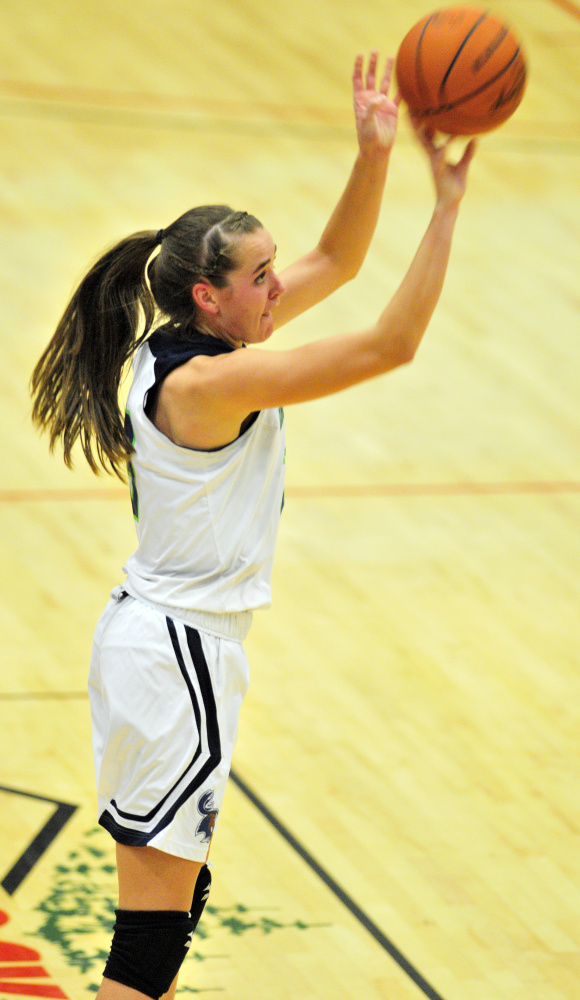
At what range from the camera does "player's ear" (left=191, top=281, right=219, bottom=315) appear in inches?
98.9

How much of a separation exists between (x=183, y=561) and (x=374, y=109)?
0.97 m

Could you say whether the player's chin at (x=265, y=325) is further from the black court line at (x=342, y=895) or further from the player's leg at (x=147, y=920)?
the black court line at (x=342, y=895)

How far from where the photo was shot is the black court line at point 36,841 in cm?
356

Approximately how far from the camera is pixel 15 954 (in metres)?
3.29

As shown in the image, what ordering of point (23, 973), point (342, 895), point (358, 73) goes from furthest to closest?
point (342, 895) → point (23, 973) → point (358, 73)

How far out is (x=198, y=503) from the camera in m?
2.52

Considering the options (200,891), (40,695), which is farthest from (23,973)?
(40,695)

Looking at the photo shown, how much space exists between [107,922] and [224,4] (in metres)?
8.73

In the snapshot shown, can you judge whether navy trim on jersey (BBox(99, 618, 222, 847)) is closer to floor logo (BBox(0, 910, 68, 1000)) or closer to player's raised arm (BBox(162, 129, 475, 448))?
player's raised arm (BBox(162, 129, 475, 448))

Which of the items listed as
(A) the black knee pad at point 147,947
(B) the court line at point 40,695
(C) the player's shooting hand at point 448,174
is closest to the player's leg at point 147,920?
(A) the black knee pad at point 147,947

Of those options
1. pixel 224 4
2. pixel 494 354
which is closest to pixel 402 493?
pixel 494 354

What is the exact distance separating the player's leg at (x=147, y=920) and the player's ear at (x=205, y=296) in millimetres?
1050

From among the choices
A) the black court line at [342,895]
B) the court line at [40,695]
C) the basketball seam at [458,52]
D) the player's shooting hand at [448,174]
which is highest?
the basketball seam at [458,52]

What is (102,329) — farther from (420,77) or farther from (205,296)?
(420,77)
